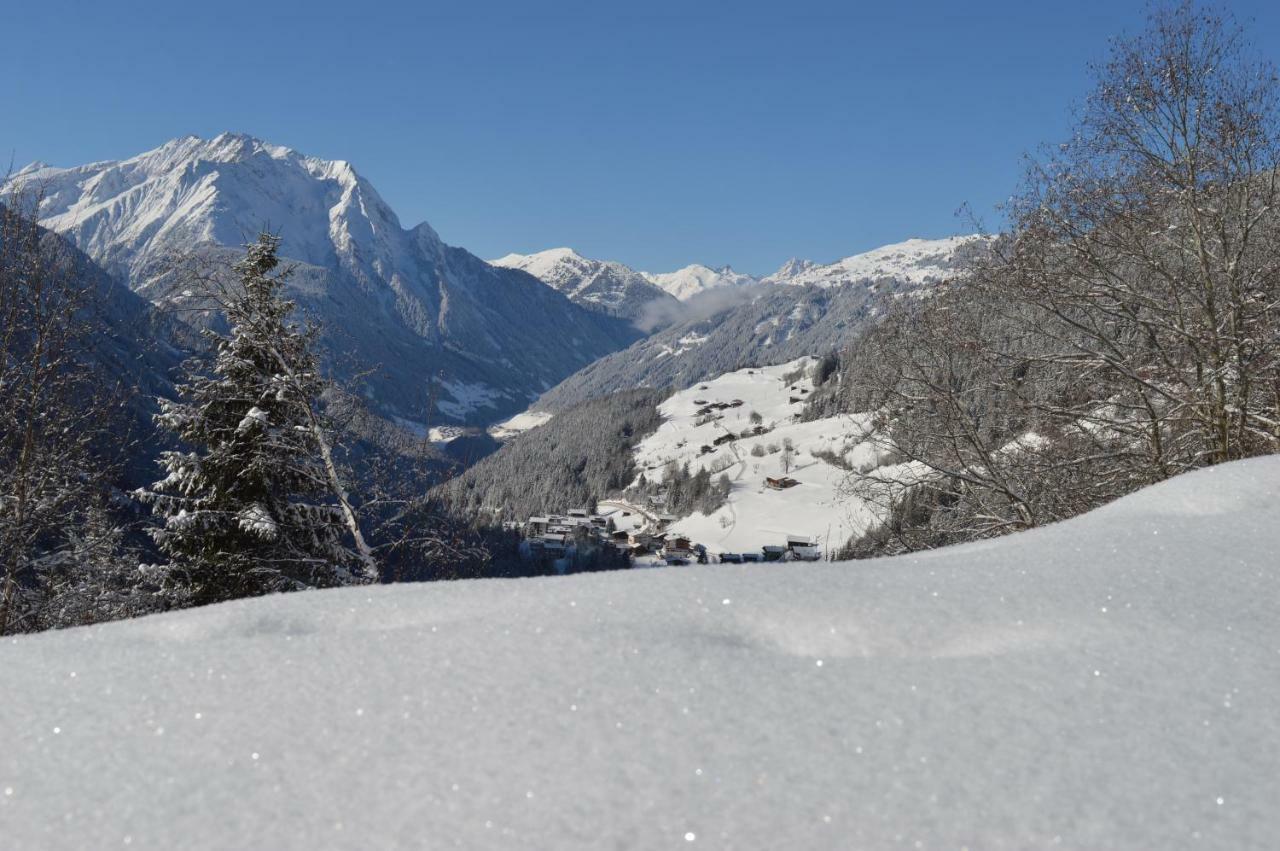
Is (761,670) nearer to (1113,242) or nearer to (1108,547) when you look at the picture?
(1108,547)

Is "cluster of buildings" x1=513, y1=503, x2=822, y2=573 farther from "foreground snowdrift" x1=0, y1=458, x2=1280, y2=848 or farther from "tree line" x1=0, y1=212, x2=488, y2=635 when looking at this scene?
"foreground snowdrift" x1=0, y1=458, x2=1280, y2=848

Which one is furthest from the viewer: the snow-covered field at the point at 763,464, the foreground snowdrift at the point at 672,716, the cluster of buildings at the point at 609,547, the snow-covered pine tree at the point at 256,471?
the snow-covered field at the point at 763,464

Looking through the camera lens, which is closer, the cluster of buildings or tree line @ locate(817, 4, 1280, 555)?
tree line @ locate(817, 4, 1280, 555)

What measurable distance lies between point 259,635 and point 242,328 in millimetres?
8016

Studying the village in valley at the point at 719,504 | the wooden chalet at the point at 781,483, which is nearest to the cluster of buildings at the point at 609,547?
the village in valley at the point at 719,504

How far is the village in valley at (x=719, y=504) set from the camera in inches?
3324

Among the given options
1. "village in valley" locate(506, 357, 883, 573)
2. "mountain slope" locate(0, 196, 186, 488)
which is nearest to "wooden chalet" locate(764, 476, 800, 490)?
"village in valley" locate(506, 357, 883, 573)

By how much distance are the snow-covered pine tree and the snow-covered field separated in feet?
133

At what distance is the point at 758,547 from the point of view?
87188 mm

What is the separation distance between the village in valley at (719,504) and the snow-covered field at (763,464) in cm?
27

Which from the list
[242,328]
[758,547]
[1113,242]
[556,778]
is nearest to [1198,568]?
[556,778]

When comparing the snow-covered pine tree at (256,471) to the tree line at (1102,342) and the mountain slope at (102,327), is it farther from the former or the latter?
the tree line at (1102,342)

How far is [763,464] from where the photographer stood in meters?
124

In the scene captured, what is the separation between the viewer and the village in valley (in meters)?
84.4
